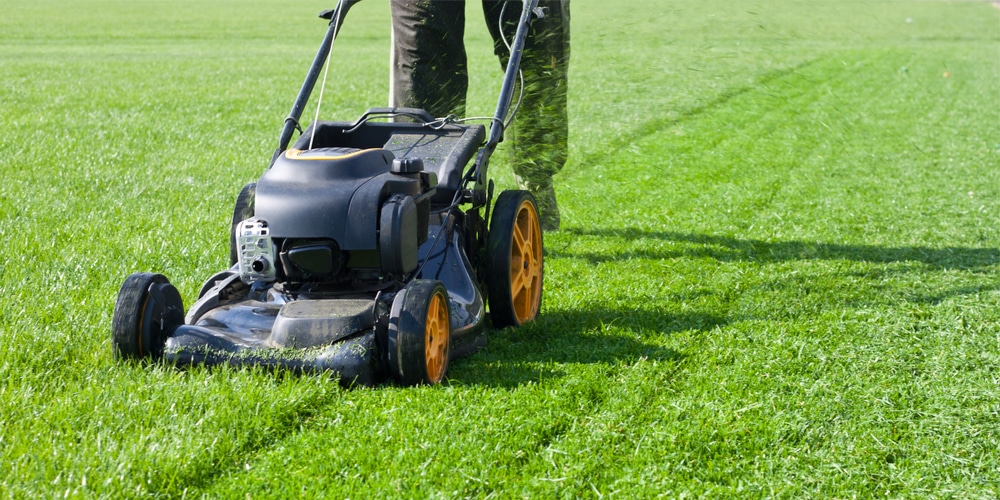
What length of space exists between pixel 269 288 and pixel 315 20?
2951 cm

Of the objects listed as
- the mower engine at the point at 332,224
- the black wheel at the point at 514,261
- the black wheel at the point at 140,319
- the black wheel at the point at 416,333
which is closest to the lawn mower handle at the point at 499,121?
the black wheel at the point at 514,261

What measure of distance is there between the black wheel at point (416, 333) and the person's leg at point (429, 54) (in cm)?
158

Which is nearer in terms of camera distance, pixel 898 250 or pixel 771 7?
pixel 898 250

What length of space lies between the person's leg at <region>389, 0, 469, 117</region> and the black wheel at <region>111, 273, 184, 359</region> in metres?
1.69

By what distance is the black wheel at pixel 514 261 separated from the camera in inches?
141

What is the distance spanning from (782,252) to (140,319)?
3.16 m

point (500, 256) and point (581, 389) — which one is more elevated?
point (500, 256)

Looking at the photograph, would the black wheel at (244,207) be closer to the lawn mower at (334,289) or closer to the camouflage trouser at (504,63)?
the lawn mower at (334,289)

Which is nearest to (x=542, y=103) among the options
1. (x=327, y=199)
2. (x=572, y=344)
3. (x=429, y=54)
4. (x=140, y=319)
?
(x=429, y=54)

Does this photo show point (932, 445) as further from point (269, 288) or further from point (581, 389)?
point (269, 288)

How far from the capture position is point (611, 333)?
3.74 metres

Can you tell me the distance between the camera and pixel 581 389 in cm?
312

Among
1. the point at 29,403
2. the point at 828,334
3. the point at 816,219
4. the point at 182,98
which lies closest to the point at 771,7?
the point at 182,98

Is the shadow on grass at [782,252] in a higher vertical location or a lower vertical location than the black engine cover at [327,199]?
lower
